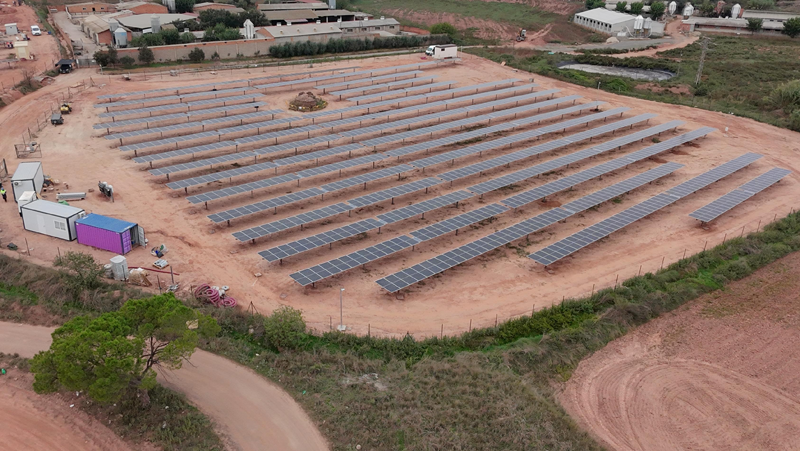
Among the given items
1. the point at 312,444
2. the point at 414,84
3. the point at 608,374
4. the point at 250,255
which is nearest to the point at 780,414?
the point at 608,374

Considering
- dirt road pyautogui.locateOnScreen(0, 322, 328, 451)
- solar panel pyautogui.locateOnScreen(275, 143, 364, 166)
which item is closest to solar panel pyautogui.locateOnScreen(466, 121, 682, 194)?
solar panel pyautogui.locateOnScreen(275, 143, 364, 166)

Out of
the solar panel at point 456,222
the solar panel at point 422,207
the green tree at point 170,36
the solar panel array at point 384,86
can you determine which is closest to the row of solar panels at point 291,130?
the solar panel array at point 384,86

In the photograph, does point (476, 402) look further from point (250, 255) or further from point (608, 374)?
point (250, 255)

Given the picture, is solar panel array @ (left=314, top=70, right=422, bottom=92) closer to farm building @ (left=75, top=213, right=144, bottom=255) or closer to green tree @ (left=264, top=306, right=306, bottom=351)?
farm building @ (left=75, top=213, right=144, bottom=255)

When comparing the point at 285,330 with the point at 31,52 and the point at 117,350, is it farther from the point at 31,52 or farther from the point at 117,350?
the point at 31,52

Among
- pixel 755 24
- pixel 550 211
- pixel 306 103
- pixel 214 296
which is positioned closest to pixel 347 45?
pixel 306 103

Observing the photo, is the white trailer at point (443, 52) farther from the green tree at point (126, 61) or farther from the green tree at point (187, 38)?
the green tree at point (126, 61)
